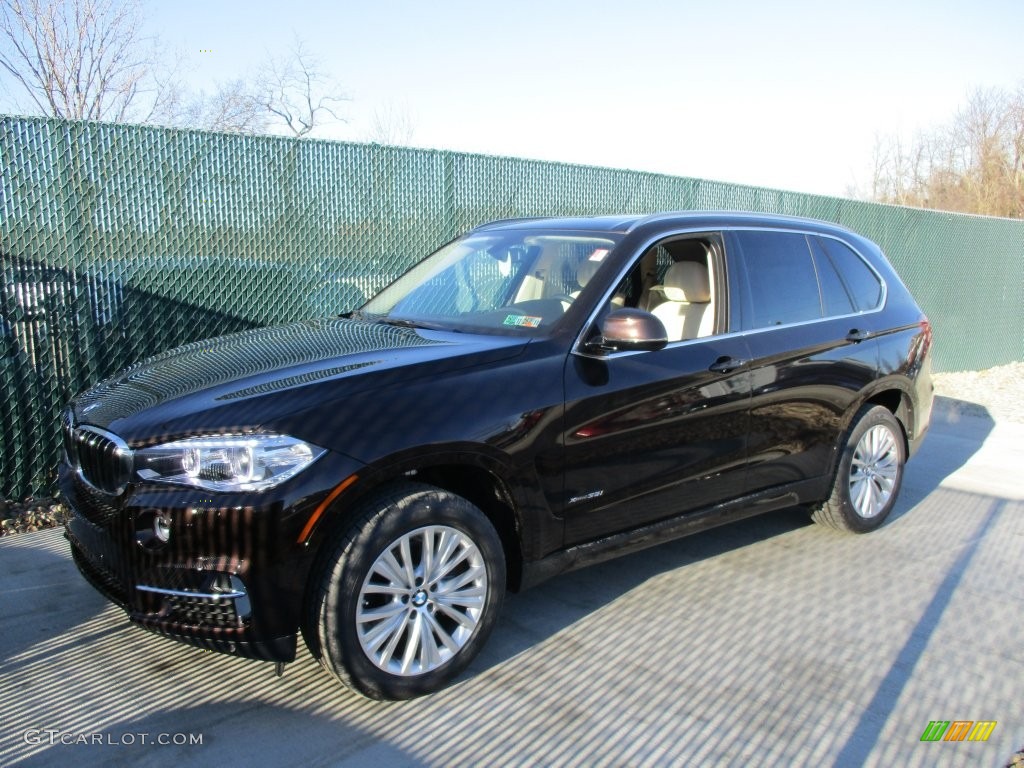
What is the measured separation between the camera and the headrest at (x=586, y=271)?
4035 mm

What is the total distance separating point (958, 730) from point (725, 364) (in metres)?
1.81

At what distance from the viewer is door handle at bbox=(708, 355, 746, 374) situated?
4194 millimetres

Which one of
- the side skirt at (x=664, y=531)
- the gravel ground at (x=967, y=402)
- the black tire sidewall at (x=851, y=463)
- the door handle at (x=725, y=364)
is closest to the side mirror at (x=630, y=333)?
the door handle at (x=725, y=364)

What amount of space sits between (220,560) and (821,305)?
352 centimetres

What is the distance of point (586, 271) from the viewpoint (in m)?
4.09

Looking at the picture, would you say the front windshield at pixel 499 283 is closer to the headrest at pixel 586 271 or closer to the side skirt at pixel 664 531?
the headrest at pixel 586 271

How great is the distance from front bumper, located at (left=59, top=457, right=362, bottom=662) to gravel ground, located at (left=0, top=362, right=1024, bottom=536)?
2724 millimetres

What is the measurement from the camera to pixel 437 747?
3.04 metres

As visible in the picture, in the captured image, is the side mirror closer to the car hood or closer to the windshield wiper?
the car hood

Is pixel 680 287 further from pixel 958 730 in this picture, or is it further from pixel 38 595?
pixel 38 595

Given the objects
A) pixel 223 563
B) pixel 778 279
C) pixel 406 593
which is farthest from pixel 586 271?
pixel 223 563

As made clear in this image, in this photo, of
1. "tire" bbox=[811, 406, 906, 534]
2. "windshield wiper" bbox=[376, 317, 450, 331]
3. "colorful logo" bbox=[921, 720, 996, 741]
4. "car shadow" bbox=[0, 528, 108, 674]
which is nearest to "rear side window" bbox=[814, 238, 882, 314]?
"tire" bbox=[811, 406, 906, 534]

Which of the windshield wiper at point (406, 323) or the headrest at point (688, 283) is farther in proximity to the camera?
the headrest at point (688, 283)

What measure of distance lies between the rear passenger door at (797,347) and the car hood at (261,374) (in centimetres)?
146
